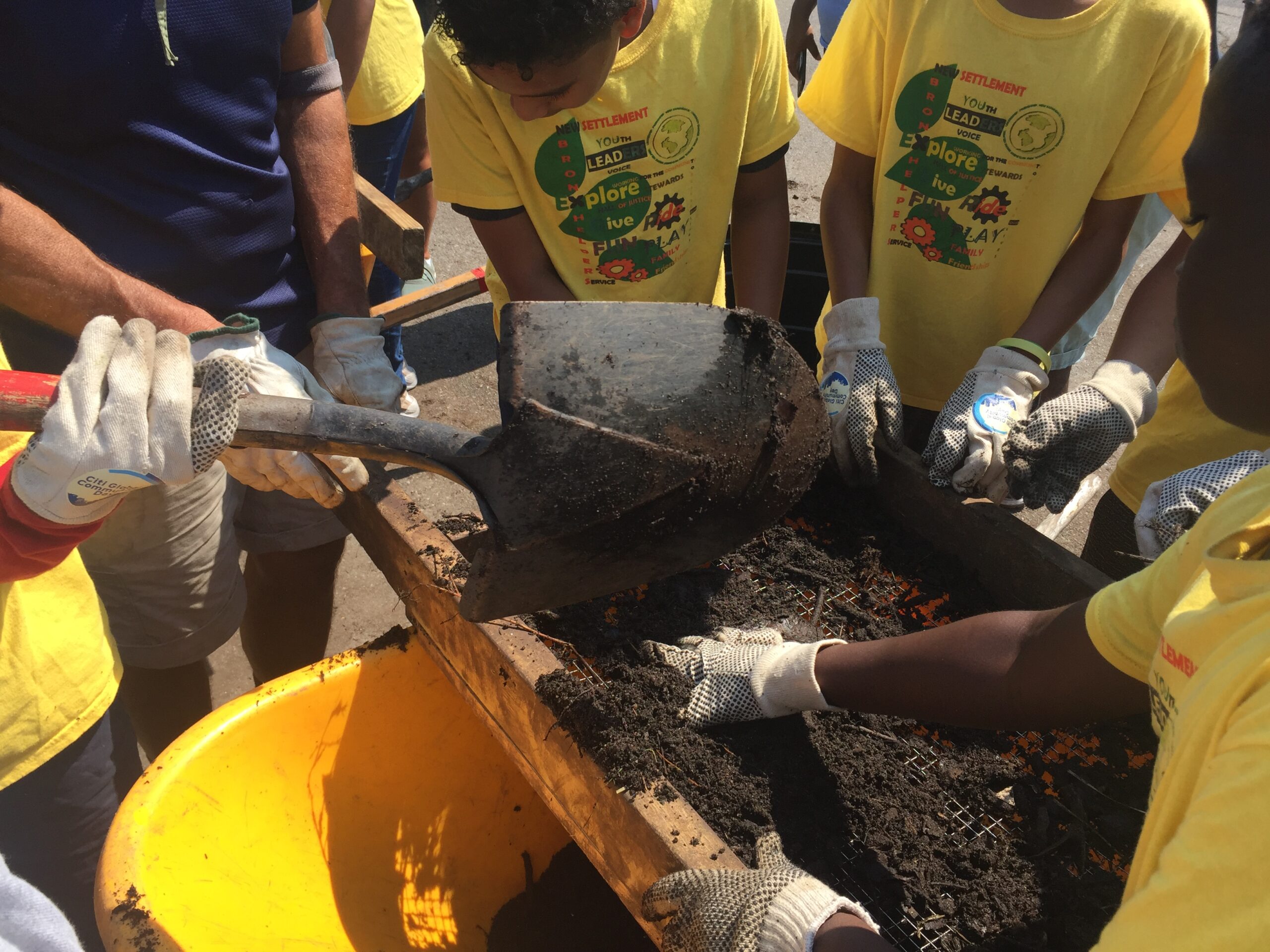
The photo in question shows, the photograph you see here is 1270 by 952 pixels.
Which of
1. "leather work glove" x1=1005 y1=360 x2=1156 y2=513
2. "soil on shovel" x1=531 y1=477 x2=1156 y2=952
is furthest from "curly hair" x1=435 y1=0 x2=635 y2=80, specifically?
"leather work glove" x1=1005 y1=360 x2=1156 y2=513

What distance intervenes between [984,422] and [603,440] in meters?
0.97

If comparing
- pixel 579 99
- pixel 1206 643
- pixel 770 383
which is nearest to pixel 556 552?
pixel 770 383

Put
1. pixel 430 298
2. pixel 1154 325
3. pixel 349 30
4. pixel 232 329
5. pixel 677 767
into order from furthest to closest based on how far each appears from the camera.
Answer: pixel 430 298 → pixel 349 30 → pixel 1154 325 → pixel 232 329 → pixel 677 767

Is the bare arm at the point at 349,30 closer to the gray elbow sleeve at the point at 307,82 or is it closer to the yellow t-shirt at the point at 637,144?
the gray elbow sleeve at the point at 307,82

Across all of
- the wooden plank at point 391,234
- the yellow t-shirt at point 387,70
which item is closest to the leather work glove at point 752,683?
the wooden plank at point 391,234

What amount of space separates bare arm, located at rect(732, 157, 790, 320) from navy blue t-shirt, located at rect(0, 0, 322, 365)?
1101mm

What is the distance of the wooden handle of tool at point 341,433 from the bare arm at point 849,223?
1251 millimetres

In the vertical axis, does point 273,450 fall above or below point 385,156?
below

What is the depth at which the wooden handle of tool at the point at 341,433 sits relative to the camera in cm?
117

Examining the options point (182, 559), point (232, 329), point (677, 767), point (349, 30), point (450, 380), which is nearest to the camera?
point (677, 767)

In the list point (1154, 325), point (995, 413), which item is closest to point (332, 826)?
point (995, 413)

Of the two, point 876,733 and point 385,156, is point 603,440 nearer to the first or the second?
point 876,733

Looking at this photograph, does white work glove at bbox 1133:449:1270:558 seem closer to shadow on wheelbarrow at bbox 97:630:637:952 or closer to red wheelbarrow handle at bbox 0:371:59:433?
shadow on wheelbarrow at bbox 97:630:637:952

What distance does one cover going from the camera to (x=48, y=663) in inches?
52.7
